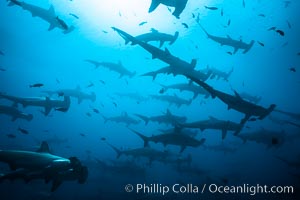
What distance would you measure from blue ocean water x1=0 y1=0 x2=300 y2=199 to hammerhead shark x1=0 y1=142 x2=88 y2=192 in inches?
182

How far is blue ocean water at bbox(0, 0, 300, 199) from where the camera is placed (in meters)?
19.5

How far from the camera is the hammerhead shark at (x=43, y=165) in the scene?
21.8 feet

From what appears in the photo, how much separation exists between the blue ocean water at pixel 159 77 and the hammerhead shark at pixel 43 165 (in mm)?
4626

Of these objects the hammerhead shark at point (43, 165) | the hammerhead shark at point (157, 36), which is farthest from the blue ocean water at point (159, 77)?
the hammerhead shark at point (43, 165)

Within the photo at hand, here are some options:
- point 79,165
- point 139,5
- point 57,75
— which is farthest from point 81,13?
point 57,75

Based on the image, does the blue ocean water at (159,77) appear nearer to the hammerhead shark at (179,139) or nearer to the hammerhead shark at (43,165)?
the hammerhead shark at (179,139)

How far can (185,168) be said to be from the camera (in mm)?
19281

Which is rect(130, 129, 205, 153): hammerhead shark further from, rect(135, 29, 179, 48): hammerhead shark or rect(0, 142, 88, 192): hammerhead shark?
rect(135, 29, 179, 48): hammerhead shark

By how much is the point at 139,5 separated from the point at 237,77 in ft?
128

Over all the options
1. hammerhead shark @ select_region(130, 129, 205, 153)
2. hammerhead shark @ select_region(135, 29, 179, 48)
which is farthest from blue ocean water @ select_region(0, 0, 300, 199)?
hammerhead shark @ select_region(135, 29, 179, 48)

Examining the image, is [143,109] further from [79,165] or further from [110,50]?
[79,165]
